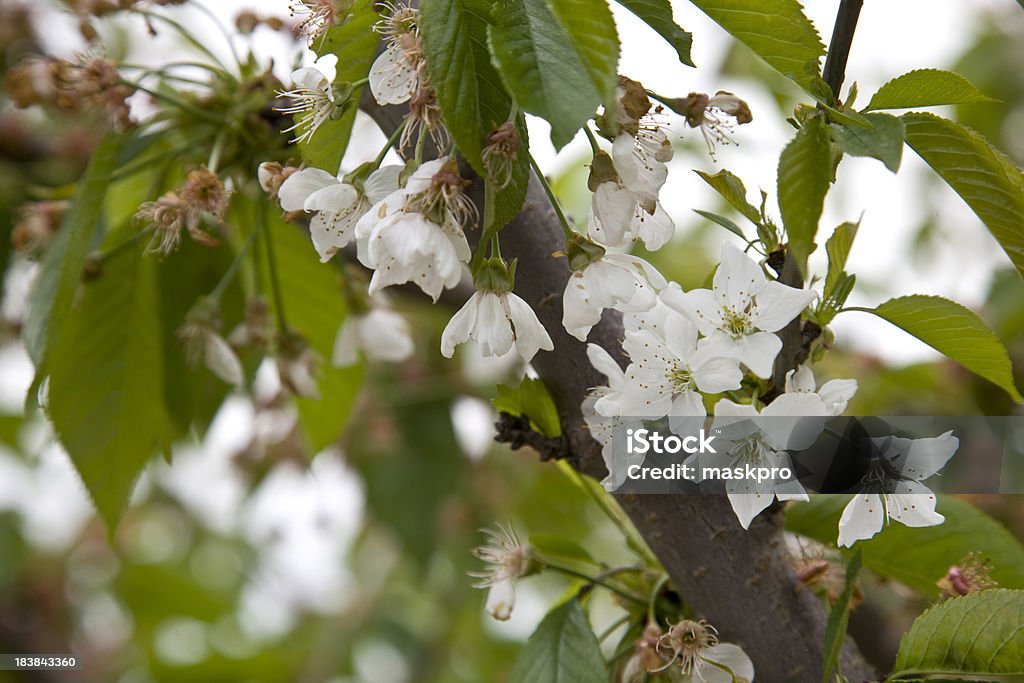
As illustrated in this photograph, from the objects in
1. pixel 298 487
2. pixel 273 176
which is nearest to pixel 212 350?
pixel 273 176

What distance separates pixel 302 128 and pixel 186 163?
11.4 inches

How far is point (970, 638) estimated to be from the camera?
1.77ft

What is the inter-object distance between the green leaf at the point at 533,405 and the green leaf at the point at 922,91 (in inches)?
10.3

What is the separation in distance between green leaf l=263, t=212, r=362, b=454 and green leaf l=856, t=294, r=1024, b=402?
575 mm

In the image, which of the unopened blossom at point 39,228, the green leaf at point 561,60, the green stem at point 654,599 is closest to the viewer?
the green leaf at point 561,60

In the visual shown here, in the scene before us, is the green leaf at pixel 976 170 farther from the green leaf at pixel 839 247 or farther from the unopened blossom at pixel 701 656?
the unopened blossom at pixel 701 656

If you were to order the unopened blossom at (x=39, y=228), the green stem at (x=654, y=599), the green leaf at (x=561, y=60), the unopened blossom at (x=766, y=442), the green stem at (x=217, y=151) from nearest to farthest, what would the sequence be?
the green leaf at (x=561, y=60) → the unopened blossom at (x=766, y=442) → the green stem at (x=654, y=599) → the green stem at (x=217, y=151) → the unopened blossom at (x=39, y=228)

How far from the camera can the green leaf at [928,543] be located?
2.20ft

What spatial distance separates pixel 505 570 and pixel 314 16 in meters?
0.40

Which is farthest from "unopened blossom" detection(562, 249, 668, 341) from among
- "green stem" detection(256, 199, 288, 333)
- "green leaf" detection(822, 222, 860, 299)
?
"green stem" detection(256, 199, 288, 333)

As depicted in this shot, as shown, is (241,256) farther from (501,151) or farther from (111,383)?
(501,151)

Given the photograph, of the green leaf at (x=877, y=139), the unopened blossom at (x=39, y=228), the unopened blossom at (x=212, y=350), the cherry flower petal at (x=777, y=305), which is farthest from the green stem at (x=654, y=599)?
the unopened blossom at (x=39, y=228)

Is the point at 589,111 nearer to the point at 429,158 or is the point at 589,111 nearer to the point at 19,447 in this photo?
the point at 429,158

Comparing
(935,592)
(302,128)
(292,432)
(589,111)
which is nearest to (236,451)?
(292,432)
